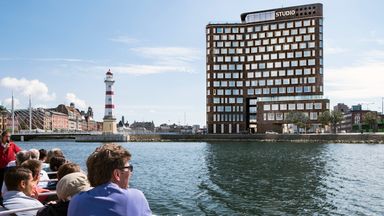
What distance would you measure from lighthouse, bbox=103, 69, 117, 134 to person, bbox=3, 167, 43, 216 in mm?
134109

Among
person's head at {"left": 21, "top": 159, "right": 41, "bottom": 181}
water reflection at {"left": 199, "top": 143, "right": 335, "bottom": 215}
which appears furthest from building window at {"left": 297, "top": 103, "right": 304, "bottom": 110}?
person's head at {"left": 21, "top": 159, "right": 41, "bottom": 181}

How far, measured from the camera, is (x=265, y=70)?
469 ft

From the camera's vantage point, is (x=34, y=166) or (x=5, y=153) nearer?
(x=34, y=166)

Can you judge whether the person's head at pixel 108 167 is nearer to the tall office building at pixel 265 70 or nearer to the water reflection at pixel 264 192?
the water reflection at pixel 264 192

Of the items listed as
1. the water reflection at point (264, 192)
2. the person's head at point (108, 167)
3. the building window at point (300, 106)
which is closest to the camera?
the person's head at point (108, 167)

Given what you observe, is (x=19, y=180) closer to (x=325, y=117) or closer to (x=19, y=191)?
(x=19, y=191)

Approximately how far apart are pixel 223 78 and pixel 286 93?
22572 millimetres

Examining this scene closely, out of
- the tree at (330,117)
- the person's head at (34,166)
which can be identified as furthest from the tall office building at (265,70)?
the person's head at (34,166)

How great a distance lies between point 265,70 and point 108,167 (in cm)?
14157

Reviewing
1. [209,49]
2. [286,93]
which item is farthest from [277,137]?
[209,49]

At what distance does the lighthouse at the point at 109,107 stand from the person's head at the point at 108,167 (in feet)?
448

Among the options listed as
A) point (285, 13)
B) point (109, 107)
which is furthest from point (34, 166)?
point (285, 13)

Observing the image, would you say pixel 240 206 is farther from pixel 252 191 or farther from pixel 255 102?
pixel 255 102

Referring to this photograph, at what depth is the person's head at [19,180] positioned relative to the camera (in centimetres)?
650
